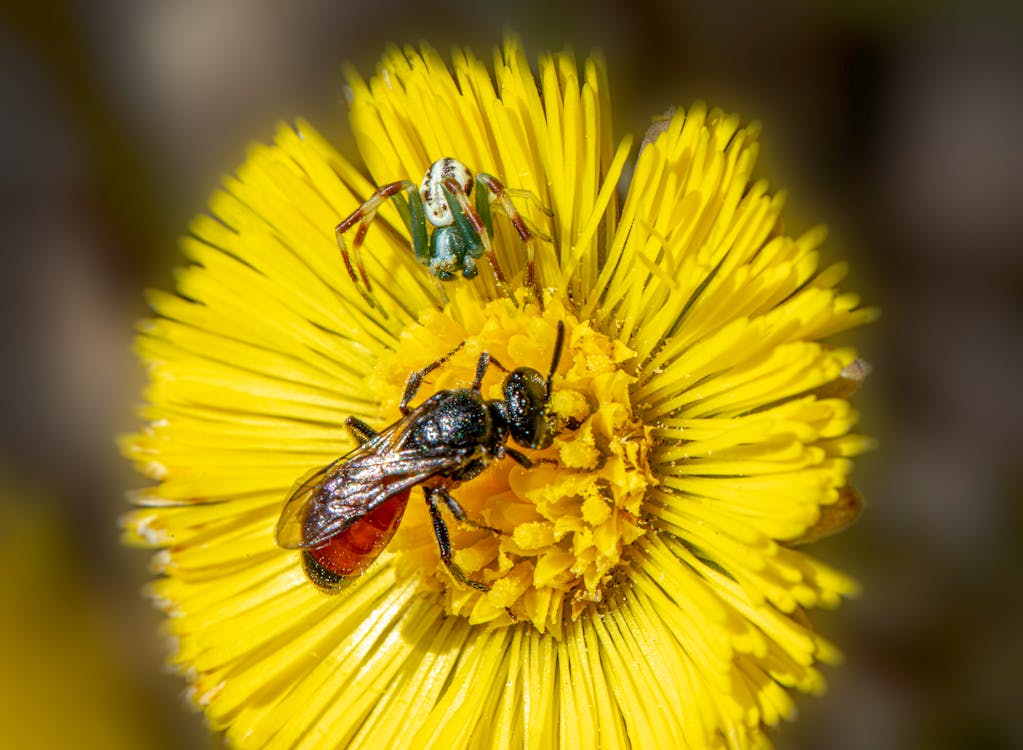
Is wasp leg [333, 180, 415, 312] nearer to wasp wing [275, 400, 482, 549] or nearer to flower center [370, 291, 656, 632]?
flower center [370, 291, 656, 632]

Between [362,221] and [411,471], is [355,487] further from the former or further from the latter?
[362,221]

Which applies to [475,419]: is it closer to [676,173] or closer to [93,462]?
[676,173]

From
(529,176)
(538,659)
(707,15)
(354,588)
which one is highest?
(707,15)

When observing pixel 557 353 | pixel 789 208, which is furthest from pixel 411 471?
pixel 789 208

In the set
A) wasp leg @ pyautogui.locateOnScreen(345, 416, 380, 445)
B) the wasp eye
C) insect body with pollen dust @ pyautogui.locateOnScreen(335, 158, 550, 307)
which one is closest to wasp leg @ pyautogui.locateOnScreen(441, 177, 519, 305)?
insect body with pollen dust @ pyautogui.locateOnScreen(335, 158, 550, 307)

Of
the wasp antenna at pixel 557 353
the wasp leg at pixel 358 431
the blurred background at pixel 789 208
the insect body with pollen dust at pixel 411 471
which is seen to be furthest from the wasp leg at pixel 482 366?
the blurred background at pixel 789 208

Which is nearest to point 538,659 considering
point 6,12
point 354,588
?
point 354,588

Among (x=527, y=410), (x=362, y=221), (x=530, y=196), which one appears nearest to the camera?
(x=527, y=410)
